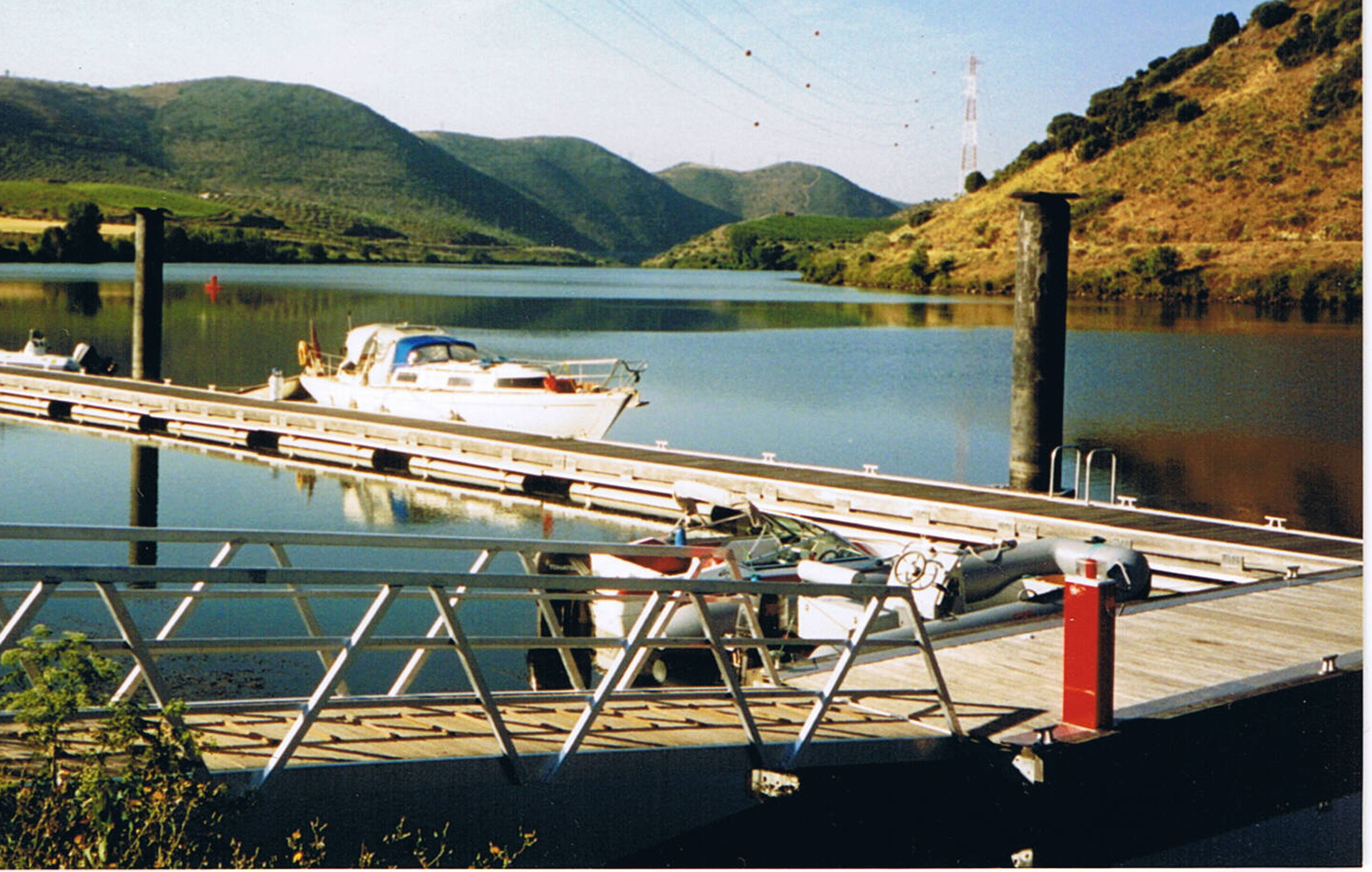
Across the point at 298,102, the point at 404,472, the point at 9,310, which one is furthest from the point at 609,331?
the point at 298,102

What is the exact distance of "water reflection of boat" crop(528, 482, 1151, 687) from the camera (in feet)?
39.8

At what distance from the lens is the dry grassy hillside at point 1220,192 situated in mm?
68375

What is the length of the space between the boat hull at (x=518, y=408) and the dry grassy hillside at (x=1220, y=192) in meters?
41.7

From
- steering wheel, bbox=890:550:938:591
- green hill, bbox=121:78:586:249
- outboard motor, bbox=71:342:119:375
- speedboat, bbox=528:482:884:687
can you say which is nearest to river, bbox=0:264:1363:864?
speedboat, bbox=528:482:884:687

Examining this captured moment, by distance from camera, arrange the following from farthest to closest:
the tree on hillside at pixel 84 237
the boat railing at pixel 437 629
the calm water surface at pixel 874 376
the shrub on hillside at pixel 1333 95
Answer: the tree on hillside at pixel 84 237, the shrub on hillside at pixel 1333 95, the calm water surface at pixel 874 376, the boat railing at pixel 437 629

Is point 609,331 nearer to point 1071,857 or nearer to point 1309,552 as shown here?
point 1309,552

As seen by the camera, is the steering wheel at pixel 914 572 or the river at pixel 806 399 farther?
the river at pixel 806 399

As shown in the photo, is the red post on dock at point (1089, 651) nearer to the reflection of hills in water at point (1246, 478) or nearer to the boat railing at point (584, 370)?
the reflection of hills in water at point (1246, 478)

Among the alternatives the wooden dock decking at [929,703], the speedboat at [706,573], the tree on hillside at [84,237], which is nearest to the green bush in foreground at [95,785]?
the wooden dock decking at [929,703]

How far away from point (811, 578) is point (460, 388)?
50.7ft

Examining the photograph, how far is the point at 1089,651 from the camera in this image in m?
7.88

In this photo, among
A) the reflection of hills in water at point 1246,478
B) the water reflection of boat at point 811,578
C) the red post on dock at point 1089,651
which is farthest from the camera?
the reflection of hills in water at point 1246,478

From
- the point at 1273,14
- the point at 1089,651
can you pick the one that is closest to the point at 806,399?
the point at 1089,651

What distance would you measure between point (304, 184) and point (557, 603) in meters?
158
